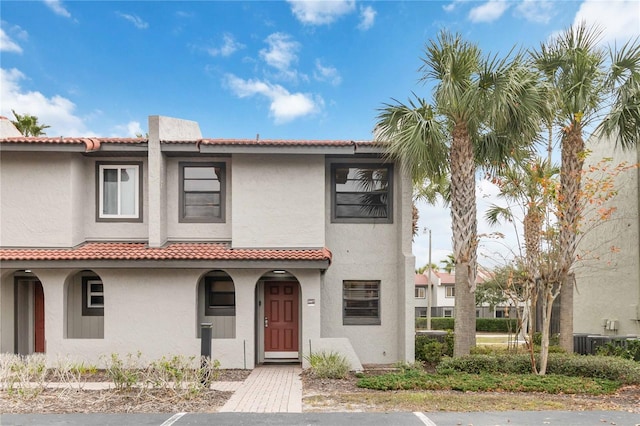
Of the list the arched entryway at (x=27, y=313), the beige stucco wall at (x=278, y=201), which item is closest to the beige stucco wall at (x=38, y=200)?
the arched entryway at (x=27, y=313)

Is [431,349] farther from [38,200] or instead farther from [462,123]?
[38,200]

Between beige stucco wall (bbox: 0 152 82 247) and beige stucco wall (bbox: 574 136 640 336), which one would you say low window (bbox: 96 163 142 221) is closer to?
beige stucco wall (bbox: 0 152 82 247)

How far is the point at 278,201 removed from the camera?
1452cm

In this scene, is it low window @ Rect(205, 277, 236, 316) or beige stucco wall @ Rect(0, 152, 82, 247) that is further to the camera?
low window @ Rect(205, 277, 236, 316)

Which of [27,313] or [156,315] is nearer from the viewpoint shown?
[156,315]

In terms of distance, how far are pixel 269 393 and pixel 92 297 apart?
7395 millimetres

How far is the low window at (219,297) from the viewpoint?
1516cm

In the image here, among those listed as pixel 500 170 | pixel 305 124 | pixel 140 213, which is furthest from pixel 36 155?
pixel 500 170

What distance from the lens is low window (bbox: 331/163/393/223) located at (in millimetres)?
15250

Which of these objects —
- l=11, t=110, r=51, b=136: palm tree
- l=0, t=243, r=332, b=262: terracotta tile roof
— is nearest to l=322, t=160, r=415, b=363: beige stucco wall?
l=0, t=243, r=332, b=262: terracotta tile roof

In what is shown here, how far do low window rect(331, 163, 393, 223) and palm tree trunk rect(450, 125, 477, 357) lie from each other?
210 cm

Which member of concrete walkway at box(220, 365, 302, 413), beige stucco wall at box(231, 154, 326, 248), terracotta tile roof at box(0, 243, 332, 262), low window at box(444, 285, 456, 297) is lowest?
low window at box(444, 285, 456, 297)

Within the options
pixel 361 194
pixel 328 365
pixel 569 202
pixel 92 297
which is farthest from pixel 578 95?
pixel 92 297

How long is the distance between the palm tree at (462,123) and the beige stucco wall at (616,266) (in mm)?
5967
